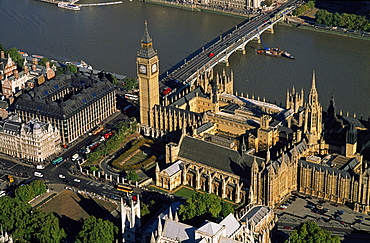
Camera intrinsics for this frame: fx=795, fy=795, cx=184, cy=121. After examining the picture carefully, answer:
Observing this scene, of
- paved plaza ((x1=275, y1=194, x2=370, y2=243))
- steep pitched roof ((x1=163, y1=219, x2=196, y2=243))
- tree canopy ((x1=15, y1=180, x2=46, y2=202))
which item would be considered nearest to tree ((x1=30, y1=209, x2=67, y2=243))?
tree canopy ((x1=15, y1=180, x2=46, y2=202))

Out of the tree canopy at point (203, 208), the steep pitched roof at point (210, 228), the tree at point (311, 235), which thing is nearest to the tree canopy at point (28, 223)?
the tree canopy at point (203, 208)

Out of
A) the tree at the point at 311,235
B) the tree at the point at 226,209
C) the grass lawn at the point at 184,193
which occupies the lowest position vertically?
the grass lawn at the point at 184,193

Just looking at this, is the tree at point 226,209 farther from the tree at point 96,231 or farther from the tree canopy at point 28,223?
the tree canopy at point 28,223

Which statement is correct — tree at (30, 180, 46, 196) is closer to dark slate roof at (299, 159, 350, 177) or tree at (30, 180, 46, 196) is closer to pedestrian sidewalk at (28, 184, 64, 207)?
pedestrian sidewalk at (28, 184, 64, 207)

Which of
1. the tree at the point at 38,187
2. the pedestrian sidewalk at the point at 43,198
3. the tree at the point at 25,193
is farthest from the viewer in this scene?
the tree at the point at 38,187

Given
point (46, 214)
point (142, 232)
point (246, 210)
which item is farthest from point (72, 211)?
point (246, 210)

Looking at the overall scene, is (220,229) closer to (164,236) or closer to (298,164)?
(164,236)
